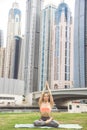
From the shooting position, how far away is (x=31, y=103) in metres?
128

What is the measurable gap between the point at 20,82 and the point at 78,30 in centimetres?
6989

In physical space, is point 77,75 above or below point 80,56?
below

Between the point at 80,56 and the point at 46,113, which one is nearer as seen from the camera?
the point at 46,113

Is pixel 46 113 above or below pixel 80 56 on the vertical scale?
below

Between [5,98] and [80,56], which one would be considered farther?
[80,56]

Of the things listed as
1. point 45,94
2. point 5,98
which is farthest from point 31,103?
point 45,94

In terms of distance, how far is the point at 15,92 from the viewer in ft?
Answer: 501

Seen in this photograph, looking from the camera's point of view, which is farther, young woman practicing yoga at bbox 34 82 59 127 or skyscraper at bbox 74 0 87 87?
skyscraper at bbox 74 0 87 87

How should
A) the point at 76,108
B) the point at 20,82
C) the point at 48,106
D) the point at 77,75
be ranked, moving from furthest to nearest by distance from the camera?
the point at 77,75 → the point at 20,82 → the point at 76,108 → the point at 48,106

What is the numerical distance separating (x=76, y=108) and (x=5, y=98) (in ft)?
227

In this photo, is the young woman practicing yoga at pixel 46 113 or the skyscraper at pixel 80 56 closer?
the young woman practicing yoga at pixel 46 113

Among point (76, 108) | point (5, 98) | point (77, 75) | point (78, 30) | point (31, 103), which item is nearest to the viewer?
point (76, 108)

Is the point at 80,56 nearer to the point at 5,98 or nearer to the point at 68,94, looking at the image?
the point at 5,98

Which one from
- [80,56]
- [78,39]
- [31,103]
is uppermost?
[78,39]
